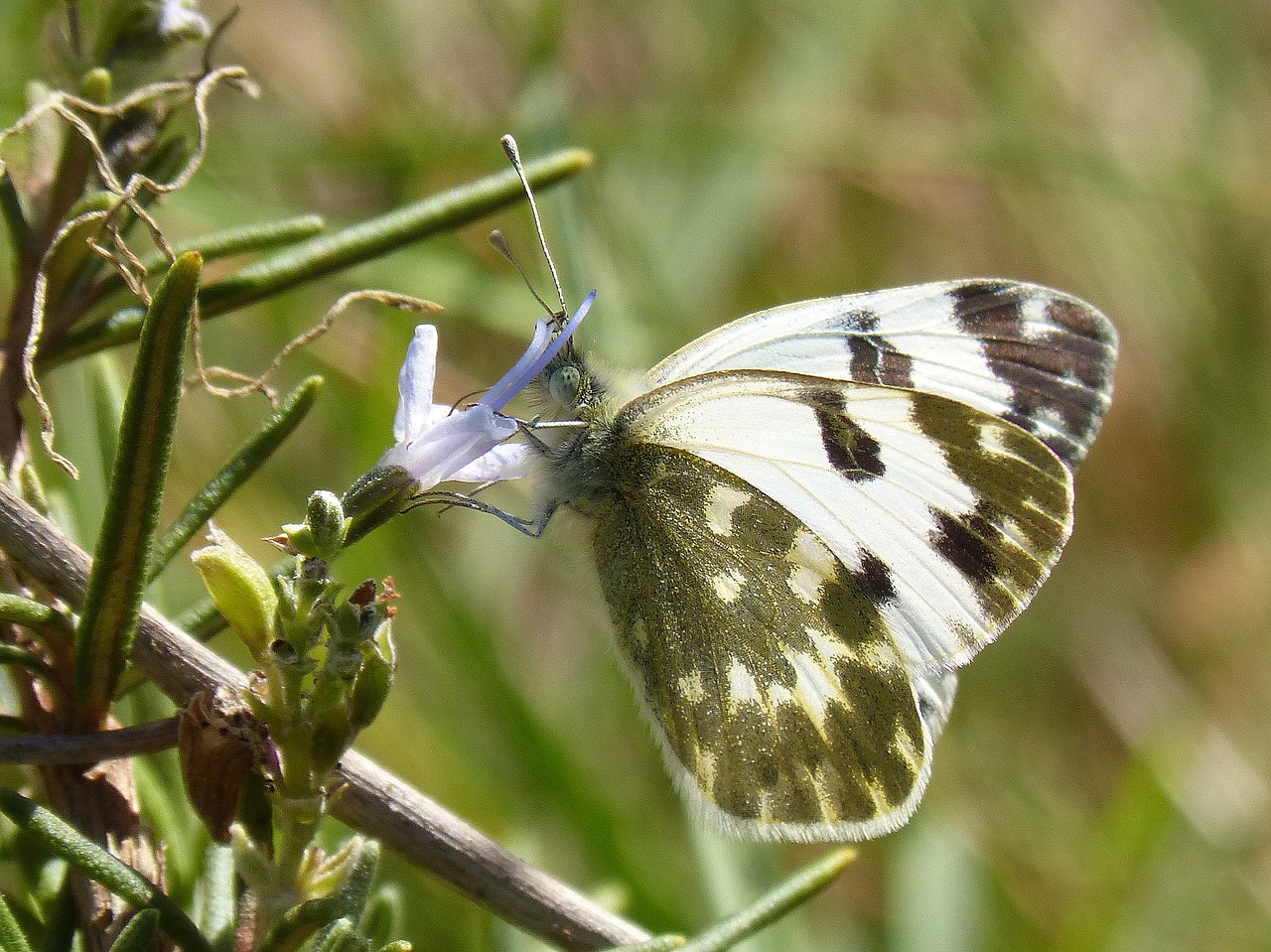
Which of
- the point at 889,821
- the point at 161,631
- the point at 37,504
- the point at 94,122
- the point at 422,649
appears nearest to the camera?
the point at 161,631

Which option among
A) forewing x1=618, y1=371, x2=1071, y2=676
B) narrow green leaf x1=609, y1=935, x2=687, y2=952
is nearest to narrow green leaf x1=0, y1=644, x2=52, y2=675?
narrow green leaf x1=609, y1=935, x2=687, y2=952

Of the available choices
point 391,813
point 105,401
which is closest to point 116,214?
point 105,401

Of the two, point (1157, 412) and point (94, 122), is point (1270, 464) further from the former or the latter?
point (94, 122)

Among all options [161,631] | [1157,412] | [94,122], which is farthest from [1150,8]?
[161,631]

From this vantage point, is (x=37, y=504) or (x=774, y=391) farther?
(x=774, y=391)

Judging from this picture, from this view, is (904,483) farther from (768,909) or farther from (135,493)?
(135,493)

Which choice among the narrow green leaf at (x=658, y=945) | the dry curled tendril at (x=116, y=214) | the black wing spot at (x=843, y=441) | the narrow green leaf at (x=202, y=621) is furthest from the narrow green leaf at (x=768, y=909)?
the black wing spot at (x=843, y=441)
